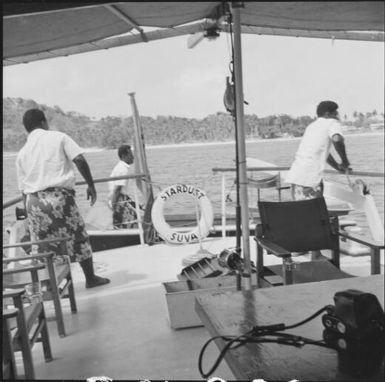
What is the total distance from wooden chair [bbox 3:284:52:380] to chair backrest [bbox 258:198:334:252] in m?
1.33

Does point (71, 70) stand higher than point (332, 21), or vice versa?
point (71, 70)

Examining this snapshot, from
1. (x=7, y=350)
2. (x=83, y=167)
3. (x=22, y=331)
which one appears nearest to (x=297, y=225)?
(x=83, y=167)

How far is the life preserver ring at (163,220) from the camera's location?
387cm

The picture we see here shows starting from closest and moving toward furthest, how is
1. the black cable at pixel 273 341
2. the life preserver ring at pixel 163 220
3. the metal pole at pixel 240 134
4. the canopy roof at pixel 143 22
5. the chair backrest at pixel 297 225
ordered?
the black cable at pixel 273 341
the metal pole at pixel 240 134
the canopy roof at pixel 143 22
the chair backrest at pixel 297 225
the life preserver ring at pixel 163 220

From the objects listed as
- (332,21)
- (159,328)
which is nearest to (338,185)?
(332,21)

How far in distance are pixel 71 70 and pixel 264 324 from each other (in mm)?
30915

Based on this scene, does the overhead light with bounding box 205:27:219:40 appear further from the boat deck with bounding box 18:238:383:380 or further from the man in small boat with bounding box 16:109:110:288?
the boat deck with bounding box 18:238:383:380

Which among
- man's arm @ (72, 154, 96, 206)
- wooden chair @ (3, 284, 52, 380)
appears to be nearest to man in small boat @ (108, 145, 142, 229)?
man's arm @ (72, 154, 96, 206)

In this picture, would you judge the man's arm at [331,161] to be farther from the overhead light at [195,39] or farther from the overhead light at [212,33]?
the overhead light at [195,39]

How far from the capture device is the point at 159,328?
8.30 feet

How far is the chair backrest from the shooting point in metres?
2.65

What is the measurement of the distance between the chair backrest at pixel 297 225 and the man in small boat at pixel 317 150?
0.94m

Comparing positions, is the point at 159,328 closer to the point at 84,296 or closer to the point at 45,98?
the point at 84,296

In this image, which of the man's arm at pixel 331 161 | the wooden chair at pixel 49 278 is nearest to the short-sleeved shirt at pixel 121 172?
the man's arm at pixel 331 161
